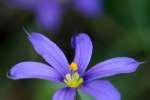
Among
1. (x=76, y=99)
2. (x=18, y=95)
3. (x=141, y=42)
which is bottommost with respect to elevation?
(x=18, y=95)

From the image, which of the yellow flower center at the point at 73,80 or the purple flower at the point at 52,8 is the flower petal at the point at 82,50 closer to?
the yellow flower center at the point at 73,80

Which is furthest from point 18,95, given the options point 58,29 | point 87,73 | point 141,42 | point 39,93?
point 87,73

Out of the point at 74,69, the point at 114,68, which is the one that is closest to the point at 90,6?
the point at 74,69

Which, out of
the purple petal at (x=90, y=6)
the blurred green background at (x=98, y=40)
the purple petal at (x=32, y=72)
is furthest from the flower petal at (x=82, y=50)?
the purple petal at (x=90, y=6)

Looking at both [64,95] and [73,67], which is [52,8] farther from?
[64,95]

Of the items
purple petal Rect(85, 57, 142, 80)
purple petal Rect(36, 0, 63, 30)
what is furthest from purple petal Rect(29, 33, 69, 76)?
purple petal Rect(36, 0, 63, 30)

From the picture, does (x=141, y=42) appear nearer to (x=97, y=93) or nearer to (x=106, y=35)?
(x=106, y=35)
